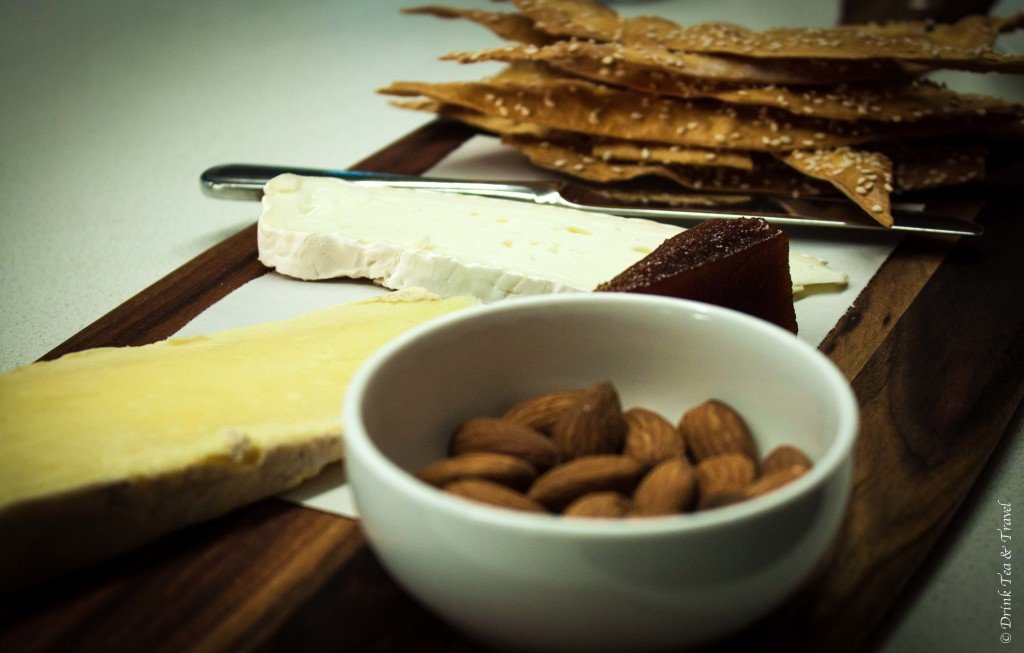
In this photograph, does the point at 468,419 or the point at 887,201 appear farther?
the point at 887,201

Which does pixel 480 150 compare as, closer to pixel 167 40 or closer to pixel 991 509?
pixel 991 509

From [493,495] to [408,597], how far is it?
133mm

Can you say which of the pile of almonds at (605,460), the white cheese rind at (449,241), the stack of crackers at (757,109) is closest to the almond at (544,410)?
the pile of almonds at (605,460)

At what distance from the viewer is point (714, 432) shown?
73cm

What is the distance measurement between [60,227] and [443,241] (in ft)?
2.66

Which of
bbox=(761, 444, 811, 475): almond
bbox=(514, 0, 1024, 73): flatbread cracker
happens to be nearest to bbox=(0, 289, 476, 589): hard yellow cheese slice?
bbox=(761, 444, 811, 475): almond

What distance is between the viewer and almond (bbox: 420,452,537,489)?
0.67 meters

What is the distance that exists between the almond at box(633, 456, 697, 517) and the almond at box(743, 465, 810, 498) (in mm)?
39

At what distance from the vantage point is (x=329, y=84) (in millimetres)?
2422

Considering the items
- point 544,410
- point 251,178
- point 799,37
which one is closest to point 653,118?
point 799,37

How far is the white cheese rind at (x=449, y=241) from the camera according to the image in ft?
3.85

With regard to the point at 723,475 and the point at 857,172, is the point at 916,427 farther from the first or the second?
the point at 857,172

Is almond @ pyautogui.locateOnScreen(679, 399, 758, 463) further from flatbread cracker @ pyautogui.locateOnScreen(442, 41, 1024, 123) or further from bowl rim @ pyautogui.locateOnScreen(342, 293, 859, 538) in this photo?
flatbread cracker @ pyautogui.locateOnScreen(442, 41, 1024, 123)

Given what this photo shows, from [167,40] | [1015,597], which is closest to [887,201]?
[1015,597]
